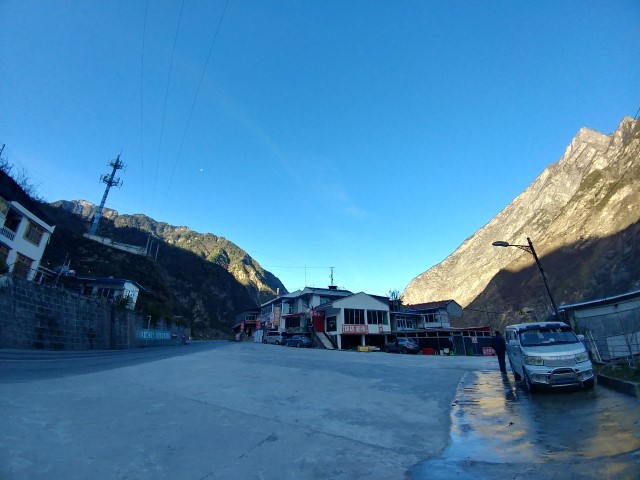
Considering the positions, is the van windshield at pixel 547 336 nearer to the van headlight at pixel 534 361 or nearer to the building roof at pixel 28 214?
the van headlight at pixel 534 361

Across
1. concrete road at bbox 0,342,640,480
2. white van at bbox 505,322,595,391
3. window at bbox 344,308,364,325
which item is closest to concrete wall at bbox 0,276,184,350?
concrete road at bbox 0,342,640,480

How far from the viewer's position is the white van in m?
9.03

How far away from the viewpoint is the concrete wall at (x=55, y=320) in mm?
18281

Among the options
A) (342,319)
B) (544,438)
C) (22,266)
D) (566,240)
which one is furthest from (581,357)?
(566,240)

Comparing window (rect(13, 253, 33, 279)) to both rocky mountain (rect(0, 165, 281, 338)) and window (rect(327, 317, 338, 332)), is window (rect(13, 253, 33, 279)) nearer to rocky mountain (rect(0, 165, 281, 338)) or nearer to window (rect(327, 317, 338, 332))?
rocky mountain (rect(0, 165, 281, 338))

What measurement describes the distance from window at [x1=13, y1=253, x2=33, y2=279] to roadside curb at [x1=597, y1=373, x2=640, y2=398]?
34984mm

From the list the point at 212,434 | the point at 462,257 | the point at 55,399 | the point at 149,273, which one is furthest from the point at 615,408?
the point at 462,257

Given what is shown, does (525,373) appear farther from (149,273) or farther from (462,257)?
(462,257)

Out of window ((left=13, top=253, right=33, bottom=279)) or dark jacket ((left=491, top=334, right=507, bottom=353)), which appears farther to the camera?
window ((left=13, top=253, right=33, bottom=279))

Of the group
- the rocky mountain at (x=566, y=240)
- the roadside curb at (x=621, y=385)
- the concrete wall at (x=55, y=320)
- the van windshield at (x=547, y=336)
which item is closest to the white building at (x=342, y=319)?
the rocky mountain at (x=566, y=240)

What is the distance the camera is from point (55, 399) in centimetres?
688

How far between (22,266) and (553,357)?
35.6 metres

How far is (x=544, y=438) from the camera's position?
557 cm

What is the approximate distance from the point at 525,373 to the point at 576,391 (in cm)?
120
